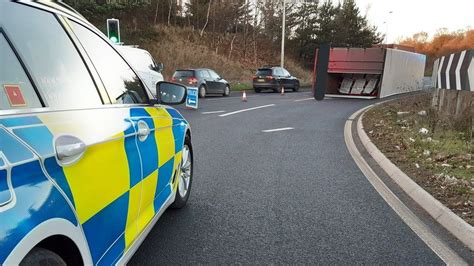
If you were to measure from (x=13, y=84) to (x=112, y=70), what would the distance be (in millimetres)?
1118

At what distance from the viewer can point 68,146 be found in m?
1.77

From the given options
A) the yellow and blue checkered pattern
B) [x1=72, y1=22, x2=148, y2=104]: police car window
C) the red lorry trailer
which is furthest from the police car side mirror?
the red lorry trailer

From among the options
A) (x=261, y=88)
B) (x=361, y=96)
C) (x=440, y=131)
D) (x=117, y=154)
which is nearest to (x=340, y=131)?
(x=440, y=131)

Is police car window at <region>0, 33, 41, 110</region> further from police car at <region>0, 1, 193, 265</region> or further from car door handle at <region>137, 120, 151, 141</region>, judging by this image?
car door handle at <region>137, 120, 151, 141</region>

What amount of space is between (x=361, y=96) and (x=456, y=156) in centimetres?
1528

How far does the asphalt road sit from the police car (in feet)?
2.40

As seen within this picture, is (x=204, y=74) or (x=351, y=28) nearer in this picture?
(x=204, y=74)

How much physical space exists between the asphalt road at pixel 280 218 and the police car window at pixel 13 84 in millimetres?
1730

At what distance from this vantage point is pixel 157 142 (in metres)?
3.13

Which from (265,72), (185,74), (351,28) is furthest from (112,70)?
(351,28)

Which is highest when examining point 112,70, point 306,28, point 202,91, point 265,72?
point 306,28

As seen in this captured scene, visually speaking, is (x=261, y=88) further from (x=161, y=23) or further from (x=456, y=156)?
(x=456, y=156)

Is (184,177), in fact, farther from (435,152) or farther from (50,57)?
(435,152)

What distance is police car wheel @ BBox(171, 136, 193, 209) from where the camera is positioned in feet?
13.8
